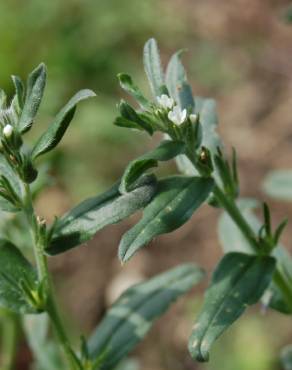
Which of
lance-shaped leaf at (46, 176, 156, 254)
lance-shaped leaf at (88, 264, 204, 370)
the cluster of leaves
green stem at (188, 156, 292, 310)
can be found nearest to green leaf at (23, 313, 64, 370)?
lance-shaped leaf at (88, 264, 204, 370)

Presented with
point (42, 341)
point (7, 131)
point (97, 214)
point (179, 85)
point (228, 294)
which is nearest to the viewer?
point (7, 131)

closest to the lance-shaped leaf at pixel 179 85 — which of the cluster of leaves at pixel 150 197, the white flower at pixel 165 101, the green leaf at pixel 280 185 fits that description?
the cluster of leaves at pixel 150 197

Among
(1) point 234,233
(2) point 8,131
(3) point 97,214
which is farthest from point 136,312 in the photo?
(2) point 8,131

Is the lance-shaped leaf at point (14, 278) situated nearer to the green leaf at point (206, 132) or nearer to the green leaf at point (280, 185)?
the green leaf at point (206, 132)

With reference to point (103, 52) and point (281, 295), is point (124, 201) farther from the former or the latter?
point (103, 52)

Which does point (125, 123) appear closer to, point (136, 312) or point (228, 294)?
point (228, 294)
